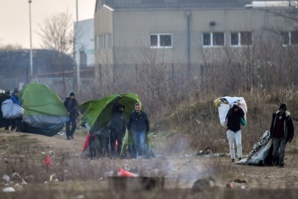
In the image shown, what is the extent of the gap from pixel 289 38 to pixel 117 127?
20.8 metres

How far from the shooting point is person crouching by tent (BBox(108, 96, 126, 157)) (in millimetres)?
28328

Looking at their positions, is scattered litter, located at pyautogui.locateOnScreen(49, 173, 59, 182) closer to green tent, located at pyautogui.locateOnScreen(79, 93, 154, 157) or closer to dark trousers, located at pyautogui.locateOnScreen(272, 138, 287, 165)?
green tent, located at pyautogui.locateOnScreen(79, 93, 154, 157)

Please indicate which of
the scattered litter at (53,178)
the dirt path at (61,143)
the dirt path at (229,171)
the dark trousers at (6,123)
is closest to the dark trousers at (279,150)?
the dirt path at (229,171)

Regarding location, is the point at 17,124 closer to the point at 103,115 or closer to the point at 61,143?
the point at 61,143

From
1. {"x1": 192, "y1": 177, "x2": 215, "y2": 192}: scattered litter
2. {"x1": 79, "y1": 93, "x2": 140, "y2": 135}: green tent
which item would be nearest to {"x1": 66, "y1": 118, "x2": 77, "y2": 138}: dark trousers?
{"x1": 79, "y1": 93, "x2": 140, "y2": 135}: green tent

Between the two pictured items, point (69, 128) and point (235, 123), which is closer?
point (235, 123)

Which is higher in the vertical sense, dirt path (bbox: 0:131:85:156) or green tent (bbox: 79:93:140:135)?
green tent (bbox: 79:93:140:135)

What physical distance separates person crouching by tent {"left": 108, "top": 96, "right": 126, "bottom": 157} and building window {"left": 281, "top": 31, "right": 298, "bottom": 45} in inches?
767

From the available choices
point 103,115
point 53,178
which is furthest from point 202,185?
Answer: point 103,115

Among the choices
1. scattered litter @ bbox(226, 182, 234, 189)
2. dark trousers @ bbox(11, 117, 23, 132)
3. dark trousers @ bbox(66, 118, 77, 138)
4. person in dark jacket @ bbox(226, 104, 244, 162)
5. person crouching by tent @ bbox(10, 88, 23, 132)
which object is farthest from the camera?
dark trousers @ bbox(11, 117, 23, 132)

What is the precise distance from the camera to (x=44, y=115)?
37.2 metres

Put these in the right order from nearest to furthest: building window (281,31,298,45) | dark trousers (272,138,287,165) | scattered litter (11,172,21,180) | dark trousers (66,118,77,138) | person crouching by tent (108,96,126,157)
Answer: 1. scattered litter (11,172,21,180)
2. dark trousers (272,138,287,165)
3. person crouching by tent (108,96,126,157)
4. dark trousers (66,118,77,138)
5. building window (281,31,298,45)

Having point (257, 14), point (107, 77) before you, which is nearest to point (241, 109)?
point (107, 77)

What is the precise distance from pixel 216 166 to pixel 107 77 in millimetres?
25957
